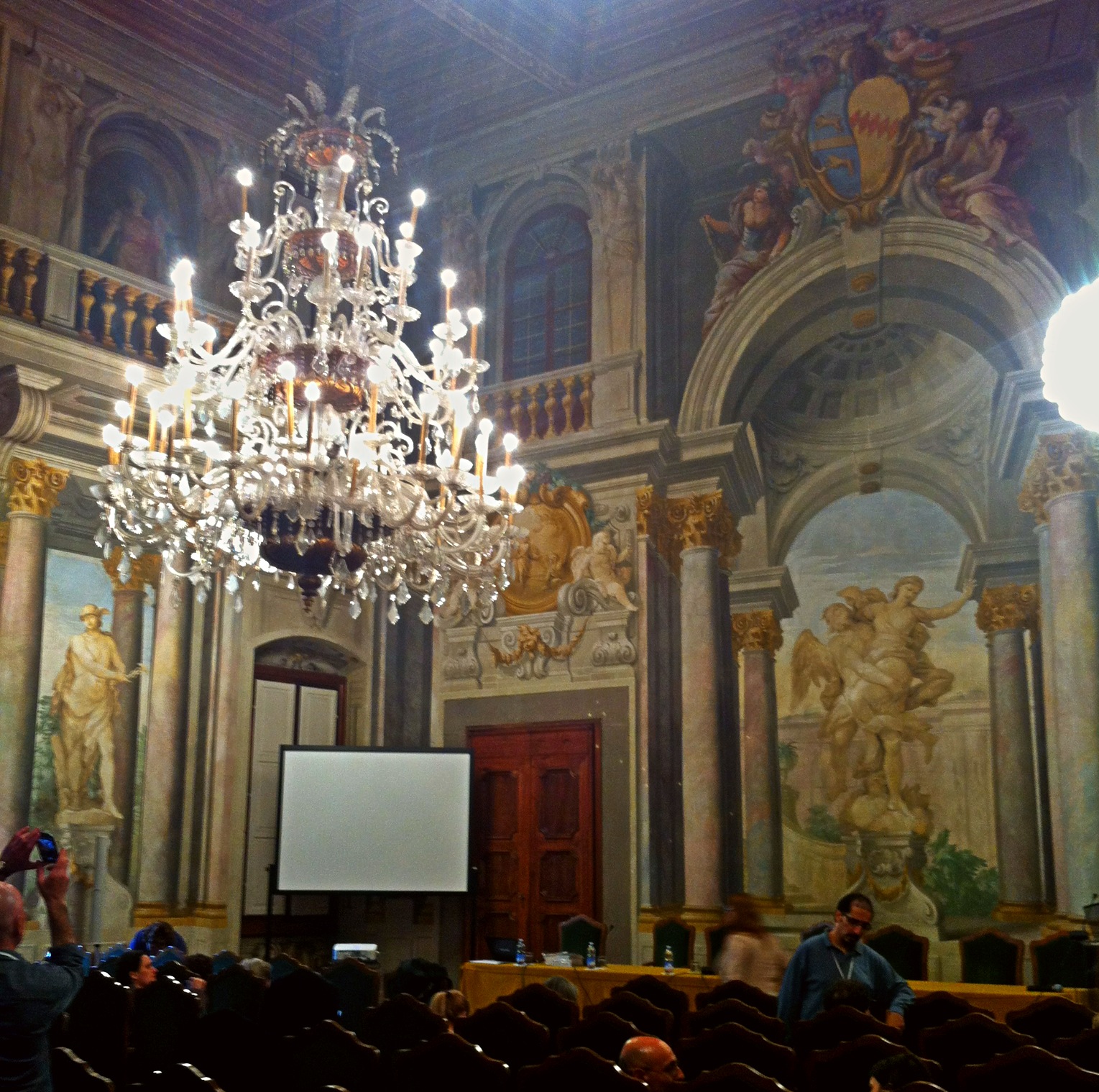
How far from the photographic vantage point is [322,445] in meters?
7.19

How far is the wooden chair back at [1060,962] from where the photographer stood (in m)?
7.84

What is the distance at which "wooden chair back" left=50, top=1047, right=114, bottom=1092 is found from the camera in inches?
145

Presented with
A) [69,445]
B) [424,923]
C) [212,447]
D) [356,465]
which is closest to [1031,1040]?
[356,465]

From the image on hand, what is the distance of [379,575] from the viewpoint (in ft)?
25.4

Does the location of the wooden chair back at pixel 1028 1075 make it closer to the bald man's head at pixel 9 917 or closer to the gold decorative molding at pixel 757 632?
the bald man's head at pixel 9 917

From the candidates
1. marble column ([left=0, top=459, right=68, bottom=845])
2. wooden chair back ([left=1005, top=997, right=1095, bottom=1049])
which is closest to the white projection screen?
marble column ([left=0, top=459, right=68, bottom=845])

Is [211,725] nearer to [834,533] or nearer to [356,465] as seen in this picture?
[356,465]

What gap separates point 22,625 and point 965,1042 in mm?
7373

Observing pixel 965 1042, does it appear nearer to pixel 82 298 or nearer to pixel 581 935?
pixel 581 935

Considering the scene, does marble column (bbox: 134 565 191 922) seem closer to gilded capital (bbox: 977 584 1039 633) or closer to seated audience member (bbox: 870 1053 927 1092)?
gilded capital (bbox: 977 584 1039 633)

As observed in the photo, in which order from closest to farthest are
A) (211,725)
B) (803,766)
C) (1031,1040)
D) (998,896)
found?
1. (1031,1040)
2. (211,725)
3. (998,896)
4. (803,766)

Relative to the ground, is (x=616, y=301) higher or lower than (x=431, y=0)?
lower

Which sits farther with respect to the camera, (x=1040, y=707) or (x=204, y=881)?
(x=1040, y=707)

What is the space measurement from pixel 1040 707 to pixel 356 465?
8516mm
